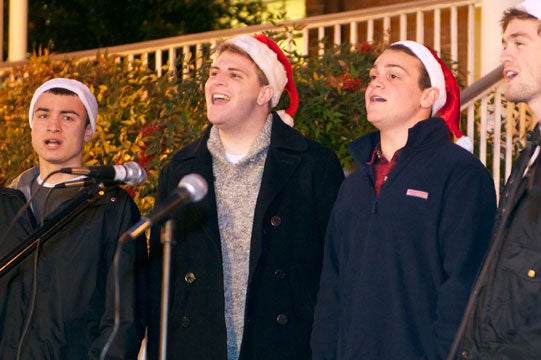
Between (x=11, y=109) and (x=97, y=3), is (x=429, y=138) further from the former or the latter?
(x=97, y=3)

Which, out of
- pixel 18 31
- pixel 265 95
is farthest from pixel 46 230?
pixel 18 31

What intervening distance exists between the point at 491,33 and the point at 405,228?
5.13m

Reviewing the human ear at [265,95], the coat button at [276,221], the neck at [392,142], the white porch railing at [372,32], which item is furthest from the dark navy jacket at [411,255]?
the white porch railing at [372,32]

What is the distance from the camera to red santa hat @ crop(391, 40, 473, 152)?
16.1ft

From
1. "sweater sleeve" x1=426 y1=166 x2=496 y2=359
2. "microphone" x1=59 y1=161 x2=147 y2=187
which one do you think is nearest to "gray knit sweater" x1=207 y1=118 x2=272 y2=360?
"microphone" x1=59 y1=161 x2=147 y2=187

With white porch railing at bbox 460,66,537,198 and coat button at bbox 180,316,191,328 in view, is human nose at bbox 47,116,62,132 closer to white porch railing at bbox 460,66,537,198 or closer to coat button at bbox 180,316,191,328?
coat button at bbox 180,316,191,328

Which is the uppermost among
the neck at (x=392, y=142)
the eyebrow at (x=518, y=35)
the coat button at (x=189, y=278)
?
the eyebrow at (x=518, y=35)

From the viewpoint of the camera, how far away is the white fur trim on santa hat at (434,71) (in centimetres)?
489

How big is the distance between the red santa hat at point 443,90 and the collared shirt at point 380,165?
0.30 meters

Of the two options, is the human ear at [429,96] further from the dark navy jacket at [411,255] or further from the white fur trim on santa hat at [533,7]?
the white fur trim on santa hat at [533,7]

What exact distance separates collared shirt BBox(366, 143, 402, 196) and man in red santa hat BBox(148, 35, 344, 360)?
366mm

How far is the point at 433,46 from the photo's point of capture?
437 inches

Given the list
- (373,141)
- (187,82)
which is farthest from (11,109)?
(373,141)

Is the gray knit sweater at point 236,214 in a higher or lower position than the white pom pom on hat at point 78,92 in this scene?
lower
